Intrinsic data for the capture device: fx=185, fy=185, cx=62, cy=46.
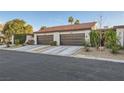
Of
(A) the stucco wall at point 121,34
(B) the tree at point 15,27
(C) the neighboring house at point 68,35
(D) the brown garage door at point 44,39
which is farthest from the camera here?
(B) the tree at point 15,27

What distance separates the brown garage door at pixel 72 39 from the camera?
28156 mm

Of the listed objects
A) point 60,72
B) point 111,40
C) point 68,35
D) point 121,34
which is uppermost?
point 121,34

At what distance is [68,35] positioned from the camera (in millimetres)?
30188

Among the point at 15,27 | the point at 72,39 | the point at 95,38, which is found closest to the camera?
the point at 95,38

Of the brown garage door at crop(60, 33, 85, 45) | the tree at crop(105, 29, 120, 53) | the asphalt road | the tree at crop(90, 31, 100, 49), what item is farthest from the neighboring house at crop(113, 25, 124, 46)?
the asphalt road

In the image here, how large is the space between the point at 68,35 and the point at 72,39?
113cm

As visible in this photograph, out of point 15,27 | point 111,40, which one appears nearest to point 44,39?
point 15,27

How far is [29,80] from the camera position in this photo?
8.40m

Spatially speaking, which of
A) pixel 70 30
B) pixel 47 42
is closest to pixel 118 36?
pixel 70 30

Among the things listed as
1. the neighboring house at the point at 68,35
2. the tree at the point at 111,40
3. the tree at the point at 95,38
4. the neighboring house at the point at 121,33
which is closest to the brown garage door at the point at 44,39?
the neighboring house at the point at 68,35

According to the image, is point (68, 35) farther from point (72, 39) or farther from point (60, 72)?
point (60, 72)

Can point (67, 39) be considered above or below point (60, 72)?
above

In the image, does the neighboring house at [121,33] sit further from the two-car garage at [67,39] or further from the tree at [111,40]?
the two-car garage at [67,39]

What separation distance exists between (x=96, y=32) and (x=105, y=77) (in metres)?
15.6
